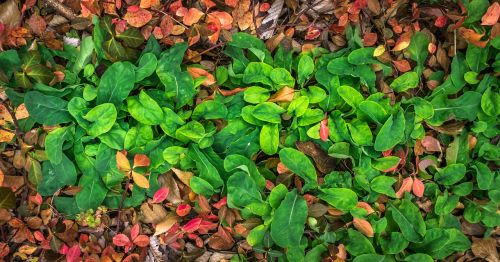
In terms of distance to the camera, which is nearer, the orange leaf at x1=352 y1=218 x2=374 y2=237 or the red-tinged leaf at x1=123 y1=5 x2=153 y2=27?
the orange leaf at x1=352 y1=218 x2=374 y2=237

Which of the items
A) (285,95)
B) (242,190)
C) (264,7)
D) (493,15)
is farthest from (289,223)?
(493,15)

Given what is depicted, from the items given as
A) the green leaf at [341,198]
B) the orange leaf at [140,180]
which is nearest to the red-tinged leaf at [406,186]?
the green leaf at [341,198]

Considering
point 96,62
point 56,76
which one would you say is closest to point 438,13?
point 96,62

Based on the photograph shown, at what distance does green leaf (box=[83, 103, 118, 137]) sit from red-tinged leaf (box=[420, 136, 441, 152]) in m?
1.36

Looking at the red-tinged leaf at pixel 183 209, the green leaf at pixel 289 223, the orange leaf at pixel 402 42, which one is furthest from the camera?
the orange leaf at pixel 402 42

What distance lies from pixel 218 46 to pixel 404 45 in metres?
0.85

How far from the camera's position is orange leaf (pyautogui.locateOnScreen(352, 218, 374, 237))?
1857 mm

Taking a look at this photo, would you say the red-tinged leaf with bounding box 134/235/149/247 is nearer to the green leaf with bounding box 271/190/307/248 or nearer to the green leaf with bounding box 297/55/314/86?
the green leaf with bounding box 271/190/307/248

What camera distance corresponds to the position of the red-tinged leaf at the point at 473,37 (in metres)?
1.97

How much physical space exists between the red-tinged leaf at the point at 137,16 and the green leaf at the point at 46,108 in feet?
1.52

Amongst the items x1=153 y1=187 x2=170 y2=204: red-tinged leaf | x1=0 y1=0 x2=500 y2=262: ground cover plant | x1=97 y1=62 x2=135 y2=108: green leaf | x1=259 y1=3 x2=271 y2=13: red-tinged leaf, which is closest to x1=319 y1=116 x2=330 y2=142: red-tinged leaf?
x1=0 y1=0 x2=500 y2=262: ground cover plant

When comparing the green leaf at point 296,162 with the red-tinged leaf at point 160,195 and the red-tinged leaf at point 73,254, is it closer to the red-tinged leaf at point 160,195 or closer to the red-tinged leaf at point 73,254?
the red-tinged leaf at point 160,195

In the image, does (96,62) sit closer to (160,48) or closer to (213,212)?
(160,48)

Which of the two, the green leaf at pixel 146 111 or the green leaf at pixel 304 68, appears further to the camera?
the green leaf at pixel 304 68
